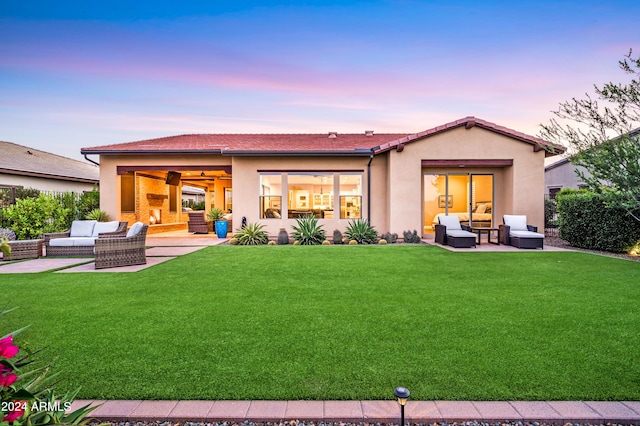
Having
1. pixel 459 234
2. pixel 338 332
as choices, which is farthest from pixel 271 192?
pixel 338 332

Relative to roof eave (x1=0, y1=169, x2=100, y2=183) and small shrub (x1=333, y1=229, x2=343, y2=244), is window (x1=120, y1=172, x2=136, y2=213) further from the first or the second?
small shrub (x1=333, y1=229, x2=343, y2=244)

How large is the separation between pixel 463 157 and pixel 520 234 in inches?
130

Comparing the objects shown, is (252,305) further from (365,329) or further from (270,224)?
(270,224)

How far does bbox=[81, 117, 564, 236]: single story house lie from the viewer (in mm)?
11992

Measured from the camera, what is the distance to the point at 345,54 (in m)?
12.8

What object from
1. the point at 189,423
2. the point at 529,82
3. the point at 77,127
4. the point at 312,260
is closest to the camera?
the point at 189,423

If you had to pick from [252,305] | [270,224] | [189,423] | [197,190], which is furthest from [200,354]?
[197,190]

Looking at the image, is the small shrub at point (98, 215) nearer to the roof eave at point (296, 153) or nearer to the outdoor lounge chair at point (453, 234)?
the roof eave at point (296, 153)

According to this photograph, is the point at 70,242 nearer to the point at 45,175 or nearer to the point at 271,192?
the point at 271,192

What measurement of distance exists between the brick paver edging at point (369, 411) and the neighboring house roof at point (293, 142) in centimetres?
850

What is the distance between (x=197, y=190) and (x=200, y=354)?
2800cm

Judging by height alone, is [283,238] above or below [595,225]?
below

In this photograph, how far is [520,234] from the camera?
10352mm

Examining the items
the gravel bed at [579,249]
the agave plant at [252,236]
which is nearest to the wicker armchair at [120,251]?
the agave plant at [252,236]
